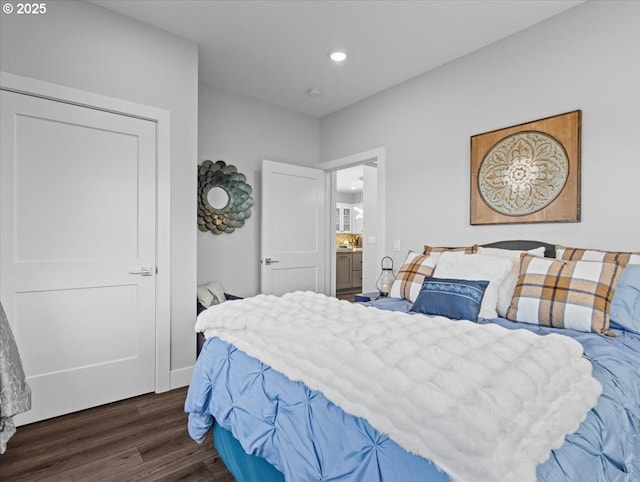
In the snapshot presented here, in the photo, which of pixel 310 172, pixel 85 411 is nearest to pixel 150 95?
pixel 310 172

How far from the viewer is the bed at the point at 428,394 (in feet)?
2.68

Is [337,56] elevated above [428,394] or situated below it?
above

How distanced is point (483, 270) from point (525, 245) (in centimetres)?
65

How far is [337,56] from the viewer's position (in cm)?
306

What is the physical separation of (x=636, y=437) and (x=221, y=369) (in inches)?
60.6

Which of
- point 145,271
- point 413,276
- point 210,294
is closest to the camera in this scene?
point 413,276

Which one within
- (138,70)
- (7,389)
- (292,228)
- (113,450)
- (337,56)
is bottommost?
(113,450)

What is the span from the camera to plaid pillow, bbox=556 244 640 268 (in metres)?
1.91

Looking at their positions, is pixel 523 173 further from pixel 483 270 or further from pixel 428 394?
pixel 428 394

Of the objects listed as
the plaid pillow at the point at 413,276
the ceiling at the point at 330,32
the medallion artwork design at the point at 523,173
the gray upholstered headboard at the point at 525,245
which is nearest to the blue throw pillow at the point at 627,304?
the gray upholstered headboard at the point at 525,245

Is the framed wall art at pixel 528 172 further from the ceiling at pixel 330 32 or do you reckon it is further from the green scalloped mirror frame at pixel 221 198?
the green scalloped mirror frame at pixel 221 198

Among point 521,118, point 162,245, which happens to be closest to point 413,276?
point 521,118

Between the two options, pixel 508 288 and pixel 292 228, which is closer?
pixel 508 288

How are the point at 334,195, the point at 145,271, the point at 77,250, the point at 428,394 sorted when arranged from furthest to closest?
1. the point at 334,195
2. the point at 145,271
3. the point at 77,250
4. the point at 428,394
